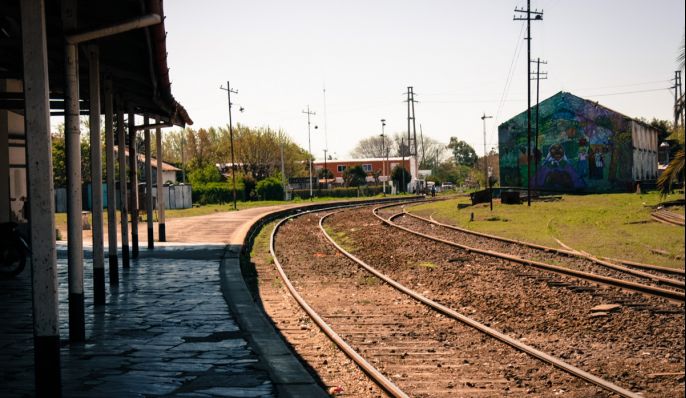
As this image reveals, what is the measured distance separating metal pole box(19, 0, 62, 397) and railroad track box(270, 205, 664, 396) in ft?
9.34

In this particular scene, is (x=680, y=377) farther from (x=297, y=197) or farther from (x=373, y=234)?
(x=297, y=197)

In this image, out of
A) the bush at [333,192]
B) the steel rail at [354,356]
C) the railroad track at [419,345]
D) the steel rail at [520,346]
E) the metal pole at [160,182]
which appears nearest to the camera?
the steel rail at [520,346]

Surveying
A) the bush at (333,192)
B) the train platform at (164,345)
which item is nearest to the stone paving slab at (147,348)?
the train platform at (164,345)

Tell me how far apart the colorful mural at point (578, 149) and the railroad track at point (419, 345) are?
1829 inches

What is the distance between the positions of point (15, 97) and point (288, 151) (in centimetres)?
8150

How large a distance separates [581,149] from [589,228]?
115 feet

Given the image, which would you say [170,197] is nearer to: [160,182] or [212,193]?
[212,193]

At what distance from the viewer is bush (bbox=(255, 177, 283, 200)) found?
222 ft

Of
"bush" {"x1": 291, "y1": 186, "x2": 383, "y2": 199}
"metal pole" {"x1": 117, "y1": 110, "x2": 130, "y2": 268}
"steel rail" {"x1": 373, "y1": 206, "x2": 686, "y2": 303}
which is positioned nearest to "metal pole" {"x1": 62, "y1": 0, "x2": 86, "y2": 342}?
"metal pole" {"x1": 117, "y1": 110, "x2": 130, "y2": 268}

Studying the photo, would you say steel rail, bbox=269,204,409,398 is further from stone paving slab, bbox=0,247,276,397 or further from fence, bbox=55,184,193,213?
fence, bbox=55,184,193,213

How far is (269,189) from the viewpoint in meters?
68.3

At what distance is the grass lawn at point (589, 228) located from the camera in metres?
18.0

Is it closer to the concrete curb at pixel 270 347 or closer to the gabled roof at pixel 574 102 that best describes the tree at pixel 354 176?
the gabled roof at pixel 574 102

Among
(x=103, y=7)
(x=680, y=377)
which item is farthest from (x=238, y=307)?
(x=680, y=377)
